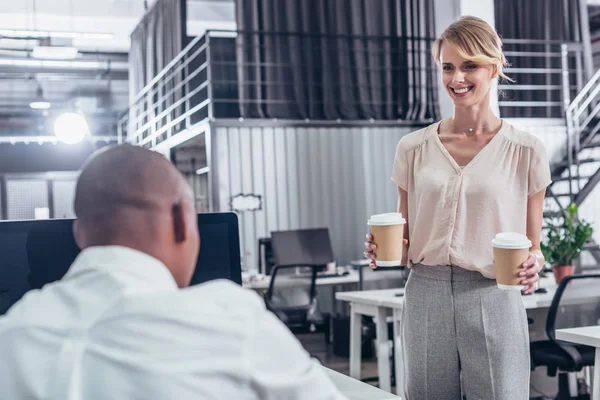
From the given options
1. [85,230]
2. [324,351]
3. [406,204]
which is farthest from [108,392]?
[324,351]

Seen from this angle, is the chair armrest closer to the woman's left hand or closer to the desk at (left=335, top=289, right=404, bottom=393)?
the desk at (left=335, top=289, right=404, bottom=393)

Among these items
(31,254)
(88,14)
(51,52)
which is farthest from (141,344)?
(88,14)

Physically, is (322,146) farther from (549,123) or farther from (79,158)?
(79,158)

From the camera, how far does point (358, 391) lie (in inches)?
69.0

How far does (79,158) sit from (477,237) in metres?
14.9

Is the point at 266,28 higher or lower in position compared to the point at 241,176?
higher

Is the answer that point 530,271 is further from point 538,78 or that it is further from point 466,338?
point 538,78

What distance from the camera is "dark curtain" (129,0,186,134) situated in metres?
10.3

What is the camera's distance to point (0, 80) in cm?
1512

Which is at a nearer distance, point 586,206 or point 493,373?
point 493,373

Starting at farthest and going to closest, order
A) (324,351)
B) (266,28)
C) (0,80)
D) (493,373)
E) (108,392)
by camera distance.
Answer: (0,80), (266,28), (324,351), (493,373), (108,392)

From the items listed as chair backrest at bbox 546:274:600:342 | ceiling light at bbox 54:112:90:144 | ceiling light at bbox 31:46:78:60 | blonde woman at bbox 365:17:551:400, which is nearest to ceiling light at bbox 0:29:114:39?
ceiling light at bbox 31:46:78:60

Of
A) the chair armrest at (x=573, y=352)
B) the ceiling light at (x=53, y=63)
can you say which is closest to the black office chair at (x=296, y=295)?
the chair armrest at (x=573, y=352)

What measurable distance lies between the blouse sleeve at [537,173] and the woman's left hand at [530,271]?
0.20 meters
